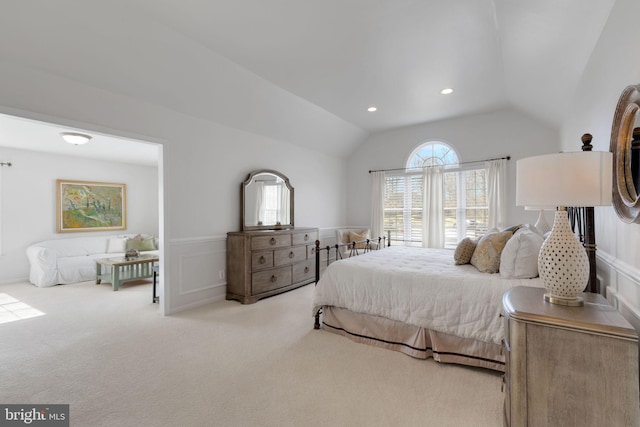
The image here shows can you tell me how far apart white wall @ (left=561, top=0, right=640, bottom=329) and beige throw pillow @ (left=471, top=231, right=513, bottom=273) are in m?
0.66

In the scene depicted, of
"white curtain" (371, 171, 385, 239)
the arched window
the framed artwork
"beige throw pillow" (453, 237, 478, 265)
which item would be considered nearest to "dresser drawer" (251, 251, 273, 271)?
"beige throw pillow" (453, 237, 478, 265)

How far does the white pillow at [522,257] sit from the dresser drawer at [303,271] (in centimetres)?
325

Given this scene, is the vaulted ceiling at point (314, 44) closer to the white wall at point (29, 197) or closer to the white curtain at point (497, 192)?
the white curtain at point (497, 192)

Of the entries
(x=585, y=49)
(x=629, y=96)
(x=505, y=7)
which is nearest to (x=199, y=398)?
(x=629, y=96)

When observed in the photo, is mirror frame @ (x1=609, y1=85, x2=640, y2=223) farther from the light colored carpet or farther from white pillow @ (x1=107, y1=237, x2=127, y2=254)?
white pillow @ (x1=107, y1=237, x2=127, y2=254)

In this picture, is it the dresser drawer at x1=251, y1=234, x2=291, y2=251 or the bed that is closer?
the bed

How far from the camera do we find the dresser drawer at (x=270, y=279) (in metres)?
4.29

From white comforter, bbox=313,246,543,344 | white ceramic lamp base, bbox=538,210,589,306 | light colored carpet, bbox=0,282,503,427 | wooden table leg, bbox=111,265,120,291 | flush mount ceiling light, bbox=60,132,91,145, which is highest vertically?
flush mount ceiling light, bbox=60,132,91,145

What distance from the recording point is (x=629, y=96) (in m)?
1.48

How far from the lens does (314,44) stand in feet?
9.80

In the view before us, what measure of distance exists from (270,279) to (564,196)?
3.84 meters

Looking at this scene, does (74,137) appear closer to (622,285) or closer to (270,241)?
(270,241)

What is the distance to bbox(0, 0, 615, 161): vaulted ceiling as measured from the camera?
7.80ft

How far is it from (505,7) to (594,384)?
8.77ft
